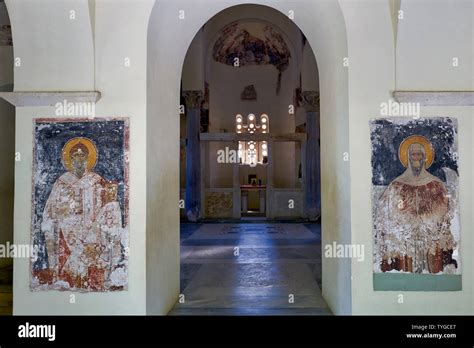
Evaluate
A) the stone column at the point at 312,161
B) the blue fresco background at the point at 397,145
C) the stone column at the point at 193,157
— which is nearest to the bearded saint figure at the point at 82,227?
the blue fresco background at the point at 397,145

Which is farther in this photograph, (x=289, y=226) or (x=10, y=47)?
(x=289, y=226)

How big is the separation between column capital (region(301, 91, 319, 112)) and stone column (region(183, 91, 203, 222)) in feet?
15.3

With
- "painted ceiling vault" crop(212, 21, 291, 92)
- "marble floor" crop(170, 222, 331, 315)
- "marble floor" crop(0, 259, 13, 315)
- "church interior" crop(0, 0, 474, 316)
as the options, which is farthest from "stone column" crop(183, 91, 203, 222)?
"church interior" crop(0, 0, 474, 316)

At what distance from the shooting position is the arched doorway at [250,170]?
6180 millimetres

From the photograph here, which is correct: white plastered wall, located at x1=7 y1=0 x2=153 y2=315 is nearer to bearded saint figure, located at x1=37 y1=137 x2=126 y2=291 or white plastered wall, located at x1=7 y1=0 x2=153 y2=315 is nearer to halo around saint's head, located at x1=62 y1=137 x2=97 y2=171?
bearded saint figure, located at x1=37 y1=137 x2=126 y2=291

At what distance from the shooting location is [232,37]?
18859mm

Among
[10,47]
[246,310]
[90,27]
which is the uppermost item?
[10,47]

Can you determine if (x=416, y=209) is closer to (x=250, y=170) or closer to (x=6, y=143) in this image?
(x=6, y=143)

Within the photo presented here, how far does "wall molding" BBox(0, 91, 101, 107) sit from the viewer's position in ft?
13.6

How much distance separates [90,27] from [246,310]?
411cm

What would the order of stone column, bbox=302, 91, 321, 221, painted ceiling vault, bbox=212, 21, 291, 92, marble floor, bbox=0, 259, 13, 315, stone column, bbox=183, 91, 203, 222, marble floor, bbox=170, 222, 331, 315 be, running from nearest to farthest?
1. marble floor, bbox=0, 259, 13, 315
2. marble floor, bbox=170, 222, 331, 315
3. stone column, bbox=302, 91, 321, 221
4. stone column, bbox=183, 91, 203, 222
5. painted ceiling vault, bbox=212, 21, 291, 92

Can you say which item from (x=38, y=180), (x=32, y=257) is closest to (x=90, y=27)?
(x=38, y=180)

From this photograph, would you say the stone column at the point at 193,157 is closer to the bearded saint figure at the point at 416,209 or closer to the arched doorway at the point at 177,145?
the arched doorway at the point at 177,145
